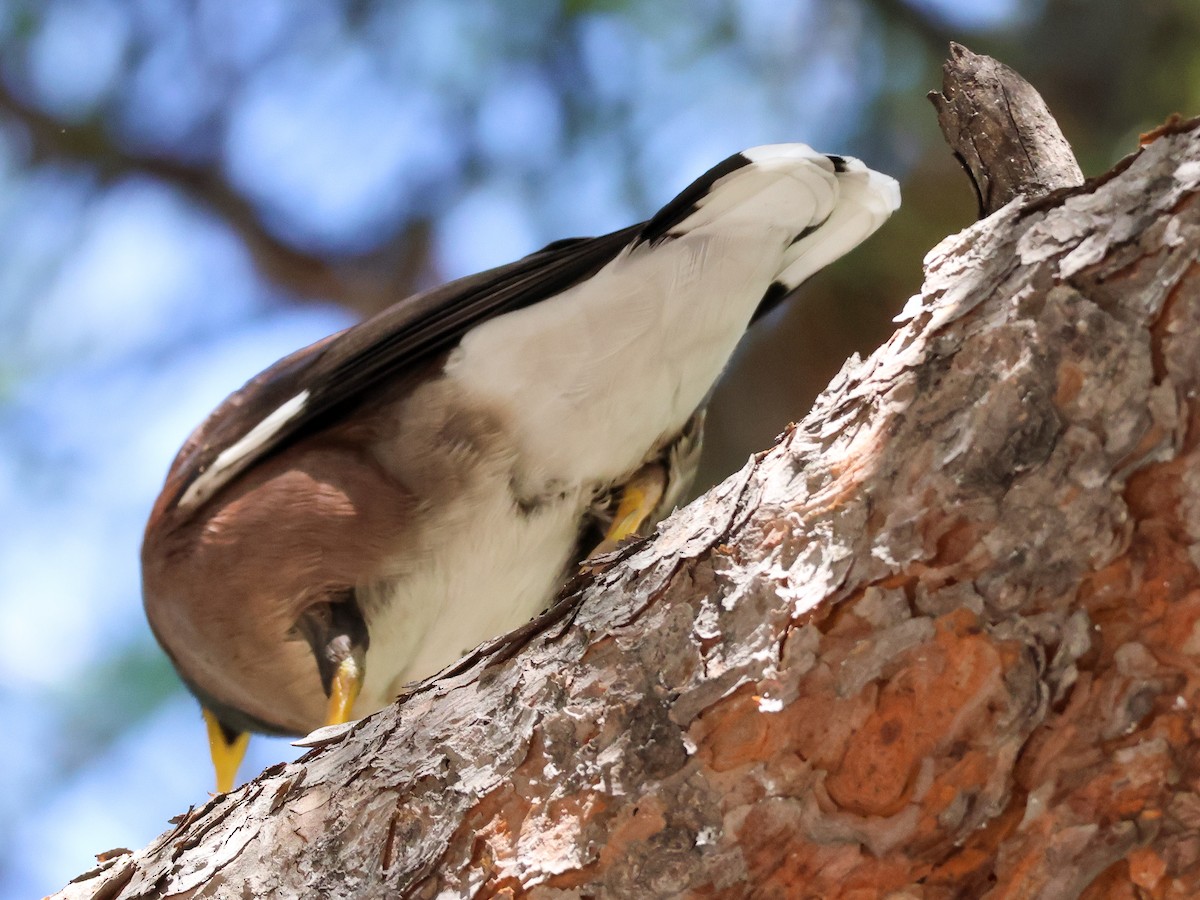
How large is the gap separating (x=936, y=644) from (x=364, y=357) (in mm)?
1545

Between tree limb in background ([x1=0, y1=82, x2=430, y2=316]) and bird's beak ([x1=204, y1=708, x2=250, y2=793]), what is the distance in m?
1.80

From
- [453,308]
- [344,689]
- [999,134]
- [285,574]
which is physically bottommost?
[344,689]

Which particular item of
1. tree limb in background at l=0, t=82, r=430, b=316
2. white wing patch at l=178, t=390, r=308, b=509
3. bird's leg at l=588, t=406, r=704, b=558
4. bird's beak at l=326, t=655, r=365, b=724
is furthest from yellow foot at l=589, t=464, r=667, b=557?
tree limb in background at l=0, t=82, r=430, b=316

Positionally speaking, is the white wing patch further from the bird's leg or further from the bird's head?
the bird's leg

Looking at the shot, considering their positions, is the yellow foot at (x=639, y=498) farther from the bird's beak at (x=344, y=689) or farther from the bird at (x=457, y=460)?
the bird's beak at (x=344, y=689)

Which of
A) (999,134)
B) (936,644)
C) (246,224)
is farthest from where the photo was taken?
(246,224)

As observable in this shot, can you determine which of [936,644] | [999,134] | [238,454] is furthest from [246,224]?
[936,644]

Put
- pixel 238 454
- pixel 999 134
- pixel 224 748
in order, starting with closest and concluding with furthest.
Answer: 1. pixel 999 134
2. pixel 238 454
3. pixel 224 748

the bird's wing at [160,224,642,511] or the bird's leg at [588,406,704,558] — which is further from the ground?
the bird's wing at [160,224,642,511]

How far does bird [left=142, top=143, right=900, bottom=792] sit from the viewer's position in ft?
6.95

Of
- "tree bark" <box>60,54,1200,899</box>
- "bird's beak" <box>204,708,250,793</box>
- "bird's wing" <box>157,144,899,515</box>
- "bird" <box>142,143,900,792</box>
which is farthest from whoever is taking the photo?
"bird's beak" <box>204,708,250,793</box>

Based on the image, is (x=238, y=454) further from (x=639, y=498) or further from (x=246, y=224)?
(x=246, y=224)

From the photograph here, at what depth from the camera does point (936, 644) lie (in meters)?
1.02

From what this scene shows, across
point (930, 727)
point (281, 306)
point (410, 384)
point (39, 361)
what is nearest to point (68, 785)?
point (39, 361)
